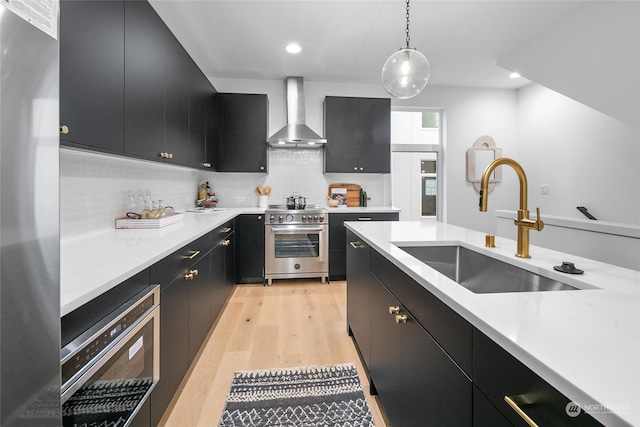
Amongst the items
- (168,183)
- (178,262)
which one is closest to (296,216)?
(168,183)

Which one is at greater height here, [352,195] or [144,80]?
[144,80]

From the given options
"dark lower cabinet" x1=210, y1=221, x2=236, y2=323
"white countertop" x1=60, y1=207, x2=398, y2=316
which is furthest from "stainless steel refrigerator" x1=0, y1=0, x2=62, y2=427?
"dark lower cabinet" x1=210, y1=221, x2=236, y2=323

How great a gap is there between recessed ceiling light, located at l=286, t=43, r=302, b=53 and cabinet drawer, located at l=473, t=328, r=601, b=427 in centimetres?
335

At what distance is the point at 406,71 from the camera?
199 cm

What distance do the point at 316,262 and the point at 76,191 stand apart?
8.41ft

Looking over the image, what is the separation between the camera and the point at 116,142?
5.24ft

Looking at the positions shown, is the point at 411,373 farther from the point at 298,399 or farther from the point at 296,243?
the point at 296,243

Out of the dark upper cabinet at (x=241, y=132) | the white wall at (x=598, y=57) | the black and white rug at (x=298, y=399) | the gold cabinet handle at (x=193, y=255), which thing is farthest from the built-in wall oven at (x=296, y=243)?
the white wall at (x=598, y=57)

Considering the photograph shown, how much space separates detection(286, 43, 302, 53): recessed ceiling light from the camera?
329cm

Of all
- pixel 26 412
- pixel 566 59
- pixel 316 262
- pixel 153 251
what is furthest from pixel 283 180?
pixel 26 412

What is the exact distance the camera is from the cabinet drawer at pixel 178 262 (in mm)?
1414

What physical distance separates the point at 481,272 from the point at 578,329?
2.87 ft

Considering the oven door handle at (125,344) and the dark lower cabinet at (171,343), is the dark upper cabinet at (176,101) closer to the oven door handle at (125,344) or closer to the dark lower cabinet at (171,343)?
the dark lower cabinet at (171,343)

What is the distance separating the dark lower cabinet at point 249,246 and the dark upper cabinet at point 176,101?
1.15 m
